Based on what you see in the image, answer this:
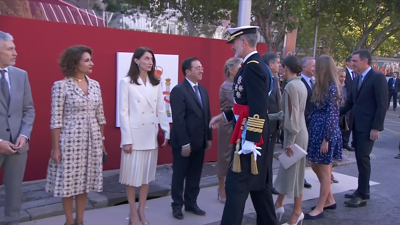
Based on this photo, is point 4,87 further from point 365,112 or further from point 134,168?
point 365,112

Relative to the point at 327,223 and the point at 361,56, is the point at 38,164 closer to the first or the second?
the point at 327,223

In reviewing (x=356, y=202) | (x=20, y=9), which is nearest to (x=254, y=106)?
(x=356, y=202)

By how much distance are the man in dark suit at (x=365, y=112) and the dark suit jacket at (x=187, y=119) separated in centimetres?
222

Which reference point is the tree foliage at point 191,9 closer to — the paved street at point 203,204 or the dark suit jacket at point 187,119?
the paved street at point 203,204

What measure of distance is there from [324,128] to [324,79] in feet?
1.96

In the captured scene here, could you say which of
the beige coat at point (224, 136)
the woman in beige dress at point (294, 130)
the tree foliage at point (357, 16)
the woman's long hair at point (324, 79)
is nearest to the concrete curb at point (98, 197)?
the beige coat at point (224, 136)

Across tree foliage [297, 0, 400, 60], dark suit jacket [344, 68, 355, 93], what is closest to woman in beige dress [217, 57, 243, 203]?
dark suit jacket [344, 68, 355, 93]

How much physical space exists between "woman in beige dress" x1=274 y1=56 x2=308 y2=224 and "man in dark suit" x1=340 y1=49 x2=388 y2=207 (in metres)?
1.21

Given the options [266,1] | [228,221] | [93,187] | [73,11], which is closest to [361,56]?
[228,221]

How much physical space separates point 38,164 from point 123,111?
2.07 metres

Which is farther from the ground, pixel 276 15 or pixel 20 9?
pixel 276 15

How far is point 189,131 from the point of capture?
464 centimetres

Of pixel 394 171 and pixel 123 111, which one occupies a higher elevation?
pixel 123 111

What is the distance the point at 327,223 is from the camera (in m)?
4.80
